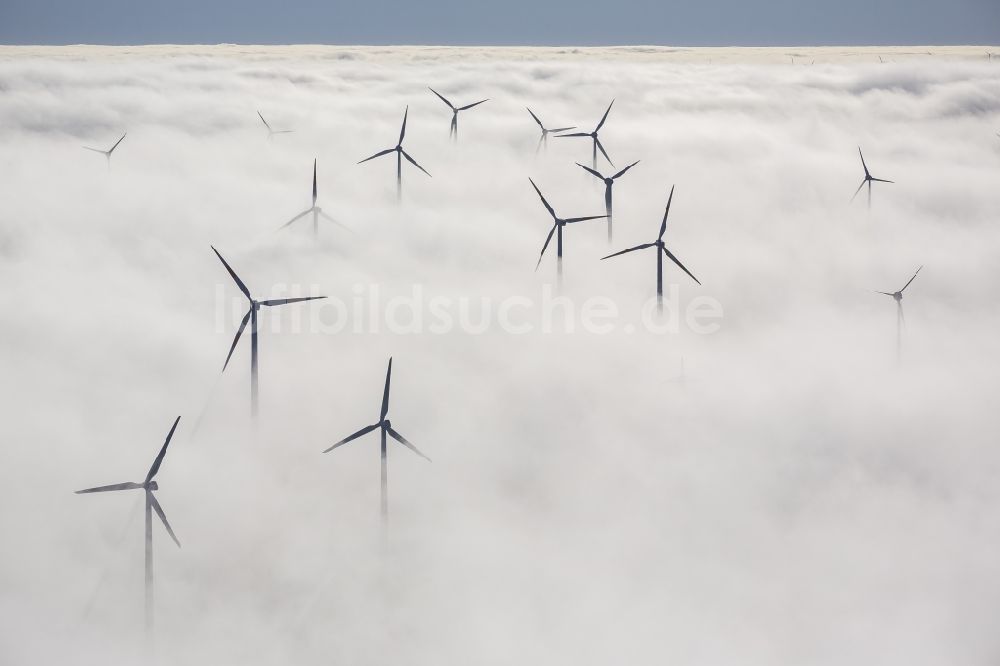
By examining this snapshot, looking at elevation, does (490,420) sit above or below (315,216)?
below

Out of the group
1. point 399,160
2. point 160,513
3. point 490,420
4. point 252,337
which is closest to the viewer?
point 160,513

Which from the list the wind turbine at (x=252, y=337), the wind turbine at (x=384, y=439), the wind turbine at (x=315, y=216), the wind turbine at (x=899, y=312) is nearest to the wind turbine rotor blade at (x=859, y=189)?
the wind turbine at (x=899, y=312)

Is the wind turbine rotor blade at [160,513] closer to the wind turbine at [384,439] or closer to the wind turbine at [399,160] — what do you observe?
the wind turbine at [384,439]

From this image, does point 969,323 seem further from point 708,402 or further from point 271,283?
point 271,283

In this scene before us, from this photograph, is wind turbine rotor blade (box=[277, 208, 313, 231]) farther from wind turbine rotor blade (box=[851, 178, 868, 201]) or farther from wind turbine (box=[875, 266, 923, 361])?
wind turbine rotor blade (box=[851, 178, 868, 201])

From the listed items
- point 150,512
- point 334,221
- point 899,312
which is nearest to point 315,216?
point 334,221

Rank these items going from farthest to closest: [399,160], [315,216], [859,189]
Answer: [399,160] < [859,189] < [315,216]

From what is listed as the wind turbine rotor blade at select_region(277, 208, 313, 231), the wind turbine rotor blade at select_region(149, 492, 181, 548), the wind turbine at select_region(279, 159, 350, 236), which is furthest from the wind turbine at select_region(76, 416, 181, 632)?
the wind turbine rotor blade at select_region(277, 208, 313, 231)

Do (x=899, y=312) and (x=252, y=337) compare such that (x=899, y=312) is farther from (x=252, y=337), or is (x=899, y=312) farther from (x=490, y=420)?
(x=252, y=337)
